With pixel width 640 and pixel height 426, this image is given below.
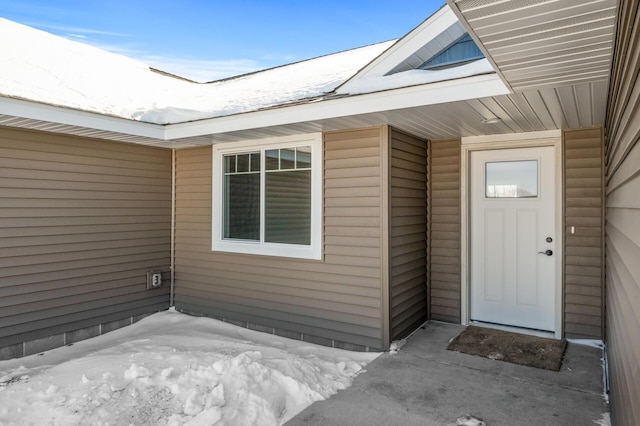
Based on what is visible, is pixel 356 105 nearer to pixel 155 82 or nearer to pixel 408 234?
pixel 408 234

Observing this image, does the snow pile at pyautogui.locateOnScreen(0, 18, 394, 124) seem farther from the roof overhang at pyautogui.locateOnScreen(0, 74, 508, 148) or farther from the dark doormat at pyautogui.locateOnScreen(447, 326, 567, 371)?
the dark doormat at pyautogui.locateOnScreen(447, 326, 567, 371)

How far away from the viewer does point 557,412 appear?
294cm

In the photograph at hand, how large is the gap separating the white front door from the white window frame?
1.87 m

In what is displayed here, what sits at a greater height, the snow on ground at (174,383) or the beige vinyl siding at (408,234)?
the beige vinyl siding at (408,234)

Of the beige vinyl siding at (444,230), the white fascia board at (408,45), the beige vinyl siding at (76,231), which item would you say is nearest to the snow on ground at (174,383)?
the beige vinyl siding at (76,231)

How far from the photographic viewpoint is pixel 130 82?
19.2 ft

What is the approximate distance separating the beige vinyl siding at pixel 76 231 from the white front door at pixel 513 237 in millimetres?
4075

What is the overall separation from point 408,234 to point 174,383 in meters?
2.78

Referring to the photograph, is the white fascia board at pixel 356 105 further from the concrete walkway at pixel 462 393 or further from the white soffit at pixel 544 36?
the concrete walkway at pixel 462 393

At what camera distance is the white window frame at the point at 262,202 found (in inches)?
179

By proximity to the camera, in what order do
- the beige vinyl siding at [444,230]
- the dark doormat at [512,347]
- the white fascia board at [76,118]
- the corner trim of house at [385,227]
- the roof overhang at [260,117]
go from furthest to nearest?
the beige vinyl siding at [444,230]
the corner trim of house at [385,227]
the dark doormat at [512,347]
the white fascia board at [76,118]
the roof overhang at [260,117]

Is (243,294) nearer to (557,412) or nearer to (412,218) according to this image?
(412,218)

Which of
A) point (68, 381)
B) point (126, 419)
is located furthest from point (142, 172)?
point (126, 419)

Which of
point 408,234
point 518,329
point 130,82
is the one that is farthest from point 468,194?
point 130,82
